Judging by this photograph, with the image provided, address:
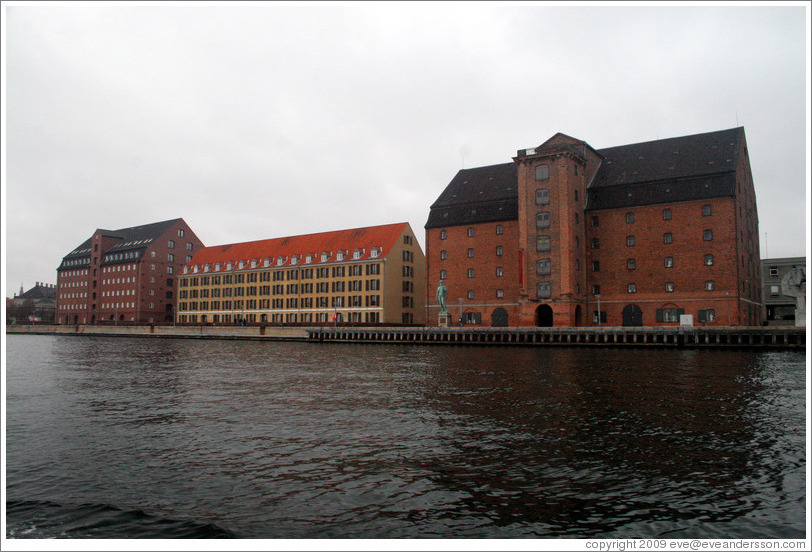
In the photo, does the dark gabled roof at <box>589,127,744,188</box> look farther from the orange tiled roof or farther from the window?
the orange tiled roof

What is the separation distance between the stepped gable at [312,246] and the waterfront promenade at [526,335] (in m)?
17.0

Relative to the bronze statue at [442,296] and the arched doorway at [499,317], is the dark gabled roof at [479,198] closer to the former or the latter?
the bronze statue at [442,296]

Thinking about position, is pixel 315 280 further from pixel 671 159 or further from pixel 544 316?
pixel 671 159

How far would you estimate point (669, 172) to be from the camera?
69625 mm

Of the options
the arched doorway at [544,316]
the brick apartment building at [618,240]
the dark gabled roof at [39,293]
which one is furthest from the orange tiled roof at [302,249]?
the dark gabled roof at [39,293]

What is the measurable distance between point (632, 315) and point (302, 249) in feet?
184

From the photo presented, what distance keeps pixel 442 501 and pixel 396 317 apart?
81.8m

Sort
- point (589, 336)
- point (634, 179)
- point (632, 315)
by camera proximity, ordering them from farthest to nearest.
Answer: point (634, 179), point (632, 315), point (589, 336)

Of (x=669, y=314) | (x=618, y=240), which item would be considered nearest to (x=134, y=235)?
(x=618, y=240)

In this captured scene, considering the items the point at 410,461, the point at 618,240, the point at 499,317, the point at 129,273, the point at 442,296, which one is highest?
the point at 129,273

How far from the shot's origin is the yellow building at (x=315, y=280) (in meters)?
91.4

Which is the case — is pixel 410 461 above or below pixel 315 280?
below

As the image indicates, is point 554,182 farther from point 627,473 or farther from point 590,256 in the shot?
point 627,473

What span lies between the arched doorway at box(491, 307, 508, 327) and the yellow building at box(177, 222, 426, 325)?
726 inches
